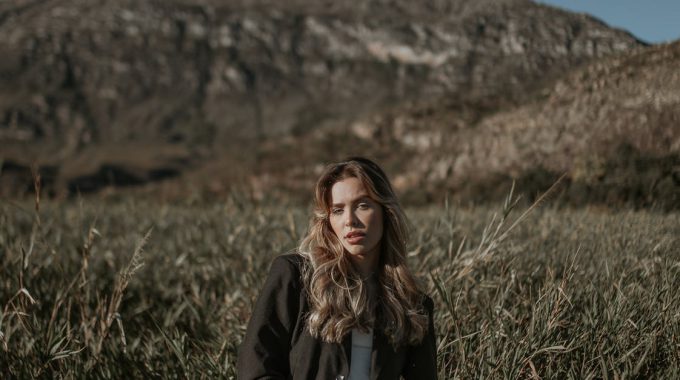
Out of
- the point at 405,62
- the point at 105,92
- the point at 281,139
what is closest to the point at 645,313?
the point at 281,139

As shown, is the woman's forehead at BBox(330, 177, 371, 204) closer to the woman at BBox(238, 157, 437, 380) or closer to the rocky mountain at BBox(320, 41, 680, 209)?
the woman at BBox(238, 157, 437, 380)

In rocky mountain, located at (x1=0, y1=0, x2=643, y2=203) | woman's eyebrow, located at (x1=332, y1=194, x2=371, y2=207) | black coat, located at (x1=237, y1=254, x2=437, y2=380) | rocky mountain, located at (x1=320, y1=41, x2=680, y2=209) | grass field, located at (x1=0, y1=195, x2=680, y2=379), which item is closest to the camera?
black coat, located at (x1=237, y1=254, x2=437, y2=380)

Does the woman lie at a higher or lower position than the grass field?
higher

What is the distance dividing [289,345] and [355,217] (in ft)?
1.63

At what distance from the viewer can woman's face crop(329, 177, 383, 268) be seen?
6.31 ft

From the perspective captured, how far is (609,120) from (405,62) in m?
141

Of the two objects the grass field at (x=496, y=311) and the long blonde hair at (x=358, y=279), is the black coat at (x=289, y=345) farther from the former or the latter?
the grass field at (x=496, y=311)

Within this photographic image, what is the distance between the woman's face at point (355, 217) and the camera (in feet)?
6.31

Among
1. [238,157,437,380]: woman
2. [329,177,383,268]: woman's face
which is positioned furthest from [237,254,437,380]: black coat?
[329,177,383,268]: woman's face

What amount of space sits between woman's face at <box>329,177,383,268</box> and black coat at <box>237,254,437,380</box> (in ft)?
0.64

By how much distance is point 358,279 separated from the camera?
197 centimetres

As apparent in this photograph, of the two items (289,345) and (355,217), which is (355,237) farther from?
(289,345)

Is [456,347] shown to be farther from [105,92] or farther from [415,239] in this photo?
[105,92]

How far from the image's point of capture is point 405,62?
140875 millimetres
